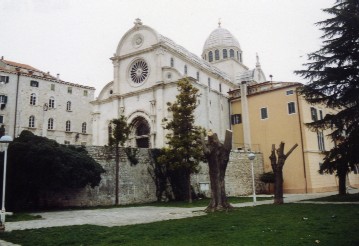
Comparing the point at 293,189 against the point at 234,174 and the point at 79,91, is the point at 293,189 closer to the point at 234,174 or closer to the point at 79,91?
the point at 234,174

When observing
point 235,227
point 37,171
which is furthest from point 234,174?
point 235,227

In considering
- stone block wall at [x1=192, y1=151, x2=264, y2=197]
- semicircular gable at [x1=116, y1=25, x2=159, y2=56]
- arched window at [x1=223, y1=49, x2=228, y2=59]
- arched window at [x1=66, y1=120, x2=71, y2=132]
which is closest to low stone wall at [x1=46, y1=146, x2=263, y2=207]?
stone block wall at [x1=192, y1=151, x2=264, y2=197]

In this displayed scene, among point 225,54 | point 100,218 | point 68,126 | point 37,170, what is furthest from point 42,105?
point 100,218

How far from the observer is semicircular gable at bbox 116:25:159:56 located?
40.9m

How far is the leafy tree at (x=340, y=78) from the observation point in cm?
1991

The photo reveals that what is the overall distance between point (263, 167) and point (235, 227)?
28537 mm

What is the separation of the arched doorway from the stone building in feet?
62.7

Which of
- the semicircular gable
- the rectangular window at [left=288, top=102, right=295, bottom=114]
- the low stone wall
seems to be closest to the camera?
the low stone wall

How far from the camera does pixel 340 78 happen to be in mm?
20359

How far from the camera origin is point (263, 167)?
38.3 metres

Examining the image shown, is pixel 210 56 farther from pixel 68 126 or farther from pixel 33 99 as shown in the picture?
pixel 33 99

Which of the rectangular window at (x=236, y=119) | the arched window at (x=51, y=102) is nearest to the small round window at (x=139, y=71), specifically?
the rectangular window at (x=236, y=119)

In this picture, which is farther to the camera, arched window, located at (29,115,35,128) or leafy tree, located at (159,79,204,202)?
arched window, located at (29,115,35,128)

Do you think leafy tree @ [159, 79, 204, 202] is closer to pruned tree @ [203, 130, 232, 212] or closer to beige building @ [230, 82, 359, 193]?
pruned tree @ [203, 130, 232, 212]
